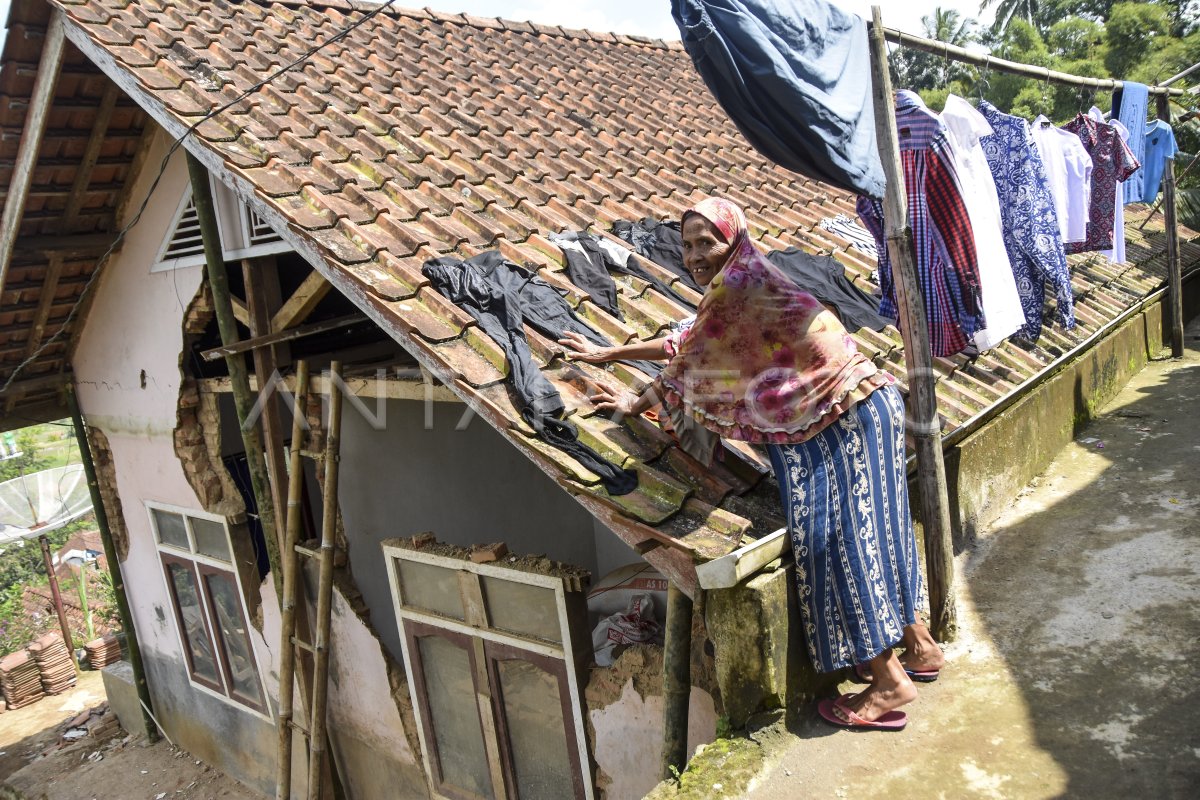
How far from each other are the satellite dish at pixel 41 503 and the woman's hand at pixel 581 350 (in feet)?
41.8

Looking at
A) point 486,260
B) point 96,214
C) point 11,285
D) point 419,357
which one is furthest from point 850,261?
point 11,285

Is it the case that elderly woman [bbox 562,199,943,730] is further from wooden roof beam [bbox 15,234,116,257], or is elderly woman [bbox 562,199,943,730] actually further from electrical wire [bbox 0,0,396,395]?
wooden roof beam [bbox 15,234,116,257]

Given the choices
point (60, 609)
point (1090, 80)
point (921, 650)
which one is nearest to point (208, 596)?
point (921, 650)

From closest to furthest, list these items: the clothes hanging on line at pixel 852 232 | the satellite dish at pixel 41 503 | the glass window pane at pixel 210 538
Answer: the clothes hanging on line at pixel 852 232
the glass window pane at pixel 210 538
the satellite dish at pixel 41 503

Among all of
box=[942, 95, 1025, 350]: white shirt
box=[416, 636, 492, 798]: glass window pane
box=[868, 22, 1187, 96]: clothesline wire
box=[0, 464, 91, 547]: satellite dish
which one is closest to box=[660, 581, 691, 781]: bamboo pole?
box=[416, 636, 492, 798]: glass window pane

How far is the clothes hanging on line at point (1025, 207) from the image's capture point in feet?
16.8

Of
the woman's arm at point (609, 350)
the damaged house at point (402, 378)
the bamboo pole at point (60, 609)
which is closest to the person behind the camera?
the woman's arm at point (609, 350)

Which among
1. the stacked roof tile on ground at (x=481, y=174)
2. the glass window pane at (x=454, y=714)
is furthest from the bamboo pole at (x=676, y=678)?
the glass window pane at (x=454, y=714)

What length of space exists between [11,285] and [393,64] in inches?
133

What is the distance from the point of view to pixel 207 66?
5.00 metres

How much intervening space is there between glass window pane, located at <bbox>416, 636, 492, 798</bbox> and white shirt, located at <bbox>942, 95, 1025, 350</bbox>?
3471 mm

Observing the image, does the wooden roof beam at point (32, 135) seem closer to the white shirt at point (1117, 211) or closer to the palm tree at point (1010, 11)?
the white shirt at point (1117, 211)

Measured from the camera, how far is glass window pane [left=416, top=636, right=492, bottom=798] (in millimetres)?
5094

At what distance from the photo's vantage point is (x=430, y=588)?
16.5 ft
